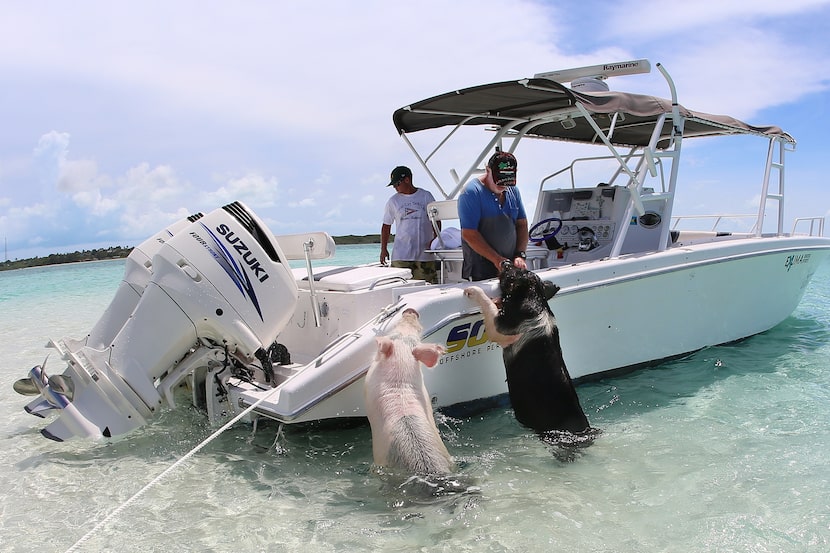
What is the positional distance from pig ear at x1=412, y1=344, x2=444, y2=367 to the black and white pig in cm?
72

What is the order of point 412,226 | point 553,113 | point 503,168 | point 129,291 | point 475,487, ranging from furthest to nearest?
point 553,113, point 412,226, point 503,168, point 129,291, point 475,487

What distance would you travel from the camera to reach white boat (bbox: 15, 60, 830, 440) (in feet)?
12.2

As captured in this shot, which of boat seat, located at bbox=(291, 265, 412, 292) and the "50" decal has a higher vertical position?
boat seat, located at bbox=(291, 265, 412, 292)

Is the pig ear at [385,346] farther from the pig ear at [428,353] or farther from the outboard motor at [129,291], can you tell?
the outboard motor at [129,291]

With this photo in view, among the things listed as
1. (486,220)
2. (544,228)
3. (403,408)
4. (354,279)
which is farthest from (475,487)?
(544,228)

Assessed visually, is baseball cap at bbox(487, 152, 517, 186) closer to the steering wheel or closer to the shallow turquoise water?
the shallow turquoise water

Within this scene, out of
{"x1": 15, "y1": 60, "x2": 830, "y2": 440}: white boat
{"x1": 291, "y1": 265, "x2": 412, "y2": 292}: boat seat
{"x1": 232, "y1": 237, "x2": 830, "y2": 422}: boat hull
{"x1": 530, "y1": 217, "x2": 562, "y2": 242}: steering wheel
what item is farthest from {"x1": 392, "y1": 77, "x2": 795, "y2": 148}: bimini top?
Result: {"x1": 291, "y1": 265, "x2": 412, "y2": 292}: boat seat

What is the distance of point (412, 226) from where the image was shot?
6027 mm

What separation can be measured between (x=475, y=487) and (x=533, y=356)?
1.02 m

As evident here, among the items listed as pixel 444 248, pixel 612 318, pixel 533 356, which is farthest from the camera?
pixel 444 248

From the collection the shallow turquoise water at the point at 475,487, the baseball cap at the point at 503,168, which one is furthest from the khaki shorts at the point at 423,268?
the shallow turquoise water at the point at 475,487

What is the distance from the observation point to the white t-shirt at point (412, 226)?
19.7ft

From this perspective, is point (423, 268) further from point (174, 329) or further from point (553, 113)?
point (174, 329)

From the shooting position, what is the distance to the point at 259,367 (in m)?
4.36
